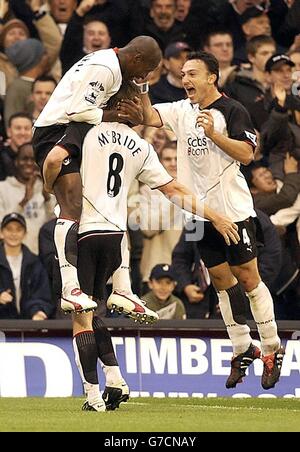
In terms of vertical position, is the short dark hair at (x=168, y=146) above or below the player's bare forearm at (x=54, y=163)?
below

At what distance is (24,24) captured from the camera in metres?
16.1

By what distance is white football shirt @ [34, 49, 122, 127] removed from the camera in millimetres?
9898

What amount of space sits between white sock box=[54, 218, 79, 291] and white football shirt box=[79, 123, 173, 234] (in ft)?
0.40

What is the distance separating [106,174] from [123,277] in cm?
88

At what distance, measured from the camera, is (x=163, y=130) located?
15.4m

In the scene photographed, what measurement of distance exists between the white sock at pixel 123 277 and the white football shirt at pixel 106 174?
416 millimetres

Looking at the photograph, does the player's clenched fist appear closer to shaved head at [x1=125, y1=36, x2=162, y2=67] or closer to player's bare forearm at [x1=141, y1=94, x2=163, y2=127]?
player's bare forearm at [x1=141, y1=94, x2=163, y2=127]

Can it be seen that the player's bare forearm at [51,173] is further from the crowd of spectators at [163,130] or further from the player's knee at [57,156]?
the crowd of spectators at [163,130]

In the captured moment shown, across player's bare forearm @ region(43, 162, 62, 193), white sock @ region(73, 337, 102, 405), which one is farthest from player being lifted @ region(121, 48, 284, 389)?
white sock @ region(73, 337, 102, 405)

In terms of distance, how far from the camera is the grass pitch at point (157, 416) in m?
8.87

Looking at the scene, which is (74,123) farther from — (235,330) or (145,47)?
(235,330)

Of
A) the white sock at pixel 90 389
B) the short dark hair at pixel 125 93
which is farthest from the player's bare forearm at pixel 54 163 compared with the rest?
the white sock at pixel 90 389

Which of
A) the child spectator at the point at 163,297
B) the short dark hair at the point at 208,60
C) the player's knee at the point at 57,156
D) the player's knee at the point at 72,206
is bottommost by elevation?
the child spectator at the point at 163,297

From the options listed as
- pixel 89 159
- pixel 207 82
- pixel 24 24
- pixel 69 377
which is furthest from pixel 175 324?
pixel 24 24
